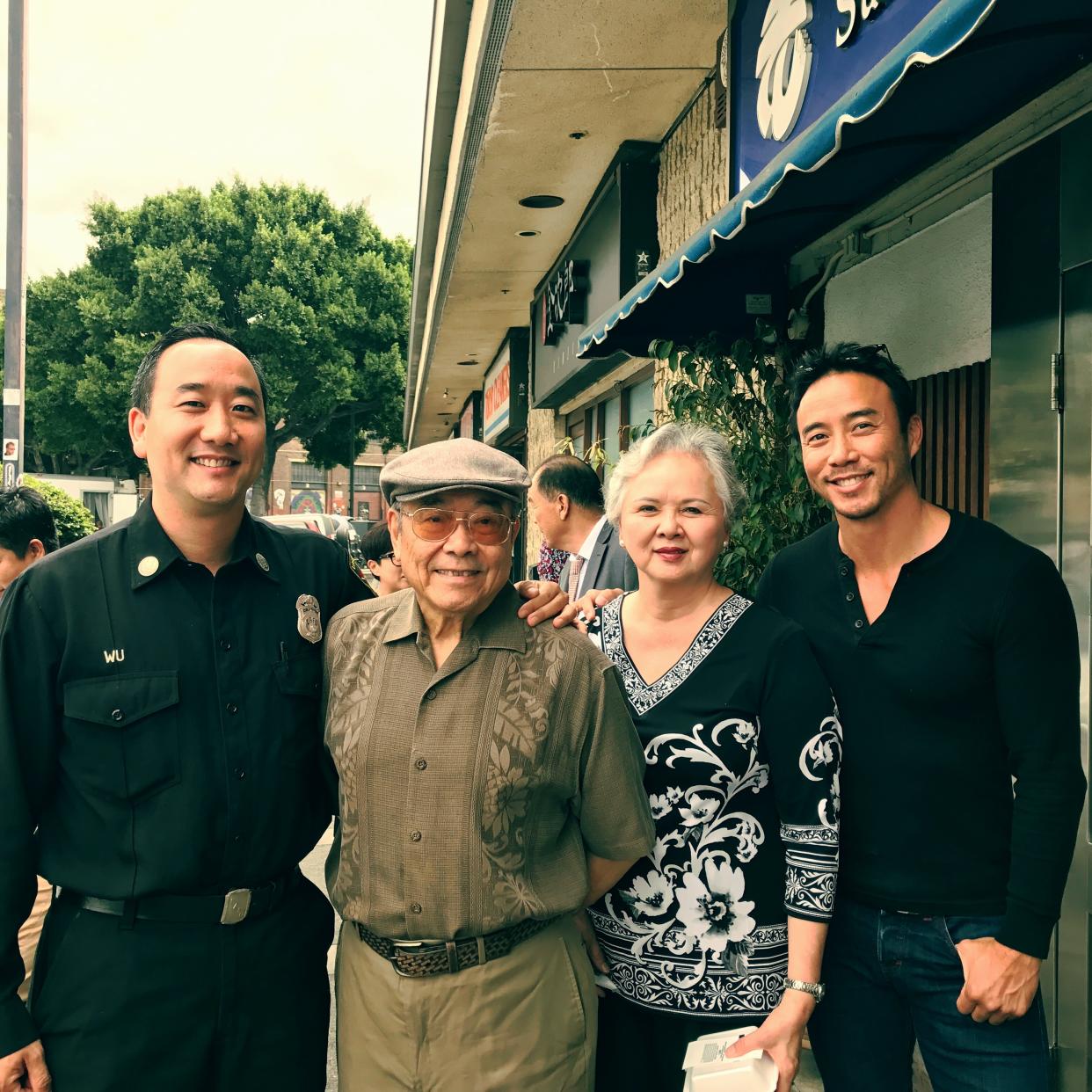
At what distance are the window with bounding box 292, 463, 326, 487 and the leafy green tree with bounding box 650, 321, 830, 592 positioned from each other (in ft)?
165

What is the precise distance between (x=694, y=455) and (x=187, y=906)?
137cm

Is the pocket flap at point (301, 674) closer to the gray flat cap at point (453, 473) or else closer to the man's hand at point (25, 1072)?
the gray flat cap at point (453, 473)

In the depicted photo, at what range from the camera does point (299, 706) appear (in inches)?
82.7

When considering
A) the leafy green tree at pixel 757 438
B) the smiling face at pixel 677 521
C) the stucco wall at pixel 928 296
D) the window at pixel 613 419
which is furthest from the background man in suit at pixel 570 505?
the smiling face at pixel 677 521

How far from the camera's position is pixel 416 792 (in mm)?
1867

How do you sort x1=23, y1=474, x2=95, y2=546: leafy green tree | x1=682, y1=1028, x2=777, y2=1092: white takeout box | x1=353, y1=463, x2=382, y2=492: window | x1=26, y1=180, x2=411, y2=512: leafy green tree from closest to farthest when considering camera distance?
x1=682, y1=1028, x2=777, y2=1092: white takeout box, x1=23, y1=474, x2=95, y2=546: leafy green tree, x1=26, y1=180, x2=411, y2=512: leafy green tree, x1=353, y1=463, x2=382, y2=492: window

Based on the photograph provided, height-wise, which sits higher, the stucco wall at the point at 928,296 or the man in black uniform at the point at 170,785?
the stucco wall at the point at 928,296

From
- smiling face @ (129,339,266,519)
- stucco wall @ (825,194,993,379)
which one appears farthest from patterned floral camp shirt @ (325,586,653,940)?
stucco wall @ (825,194,993,379)

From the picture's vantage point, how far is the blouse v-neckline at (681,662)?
2.08 metres

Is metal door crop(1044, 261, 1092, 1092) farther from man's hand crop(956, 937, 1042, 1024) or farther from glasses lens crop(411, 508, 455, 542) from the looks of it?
glasses lens crop(411, 508, 455, 542)

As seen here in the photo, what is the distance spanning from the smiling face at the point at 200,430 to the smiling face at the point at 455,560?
40cm

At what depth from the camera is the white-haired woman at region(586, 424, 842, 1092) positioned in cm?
196

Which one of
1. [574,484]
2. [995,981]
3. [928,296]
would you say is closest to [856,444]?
[995,981]

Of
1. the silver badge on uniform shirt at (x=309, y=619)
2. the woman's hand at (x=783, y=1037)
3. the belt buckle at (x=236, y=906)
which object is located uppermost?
the silver badge on uniform shirt at (x=309, y=619)
